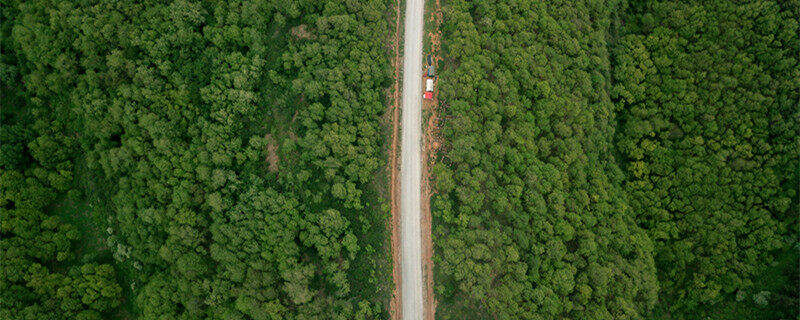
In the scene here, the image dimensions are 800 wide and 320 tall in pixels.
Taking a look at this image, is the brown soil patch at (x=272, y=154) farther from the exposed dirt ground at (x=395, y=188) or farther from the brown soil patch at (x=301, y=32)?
the exposed dirt ground at (x=395, y=188)

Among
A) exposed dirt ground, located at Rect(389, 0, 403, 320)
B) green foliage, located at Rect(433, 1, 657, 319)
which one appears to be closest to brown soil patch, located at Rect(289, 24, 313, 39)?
exposed dirt ground, located at Rect(389, 0, 403, 320)

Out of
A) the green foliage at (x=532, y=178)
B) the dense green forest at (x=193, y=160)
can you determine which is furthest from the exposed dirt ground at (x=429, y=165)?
the dense green forest at (x=193, y=160)

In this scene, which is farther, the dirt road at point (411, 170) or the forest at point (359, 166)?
the dirt road at point (411, 170)

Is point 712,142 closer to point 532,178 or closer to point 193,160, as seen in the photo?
point 532,178

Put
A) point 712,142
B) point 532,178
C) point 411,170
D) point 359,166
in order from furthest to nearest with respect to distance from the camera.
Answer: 1. point 712,142
2. point 532,178
3. point 411,170
4. point 359,166

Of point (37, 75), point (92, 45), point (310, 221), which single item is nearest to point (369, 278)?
point (310, 221)

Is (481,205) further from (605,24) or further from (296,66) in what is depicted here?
(605,24)

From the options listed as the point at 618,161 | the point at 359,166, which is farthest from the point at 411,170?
the point at 618,161
